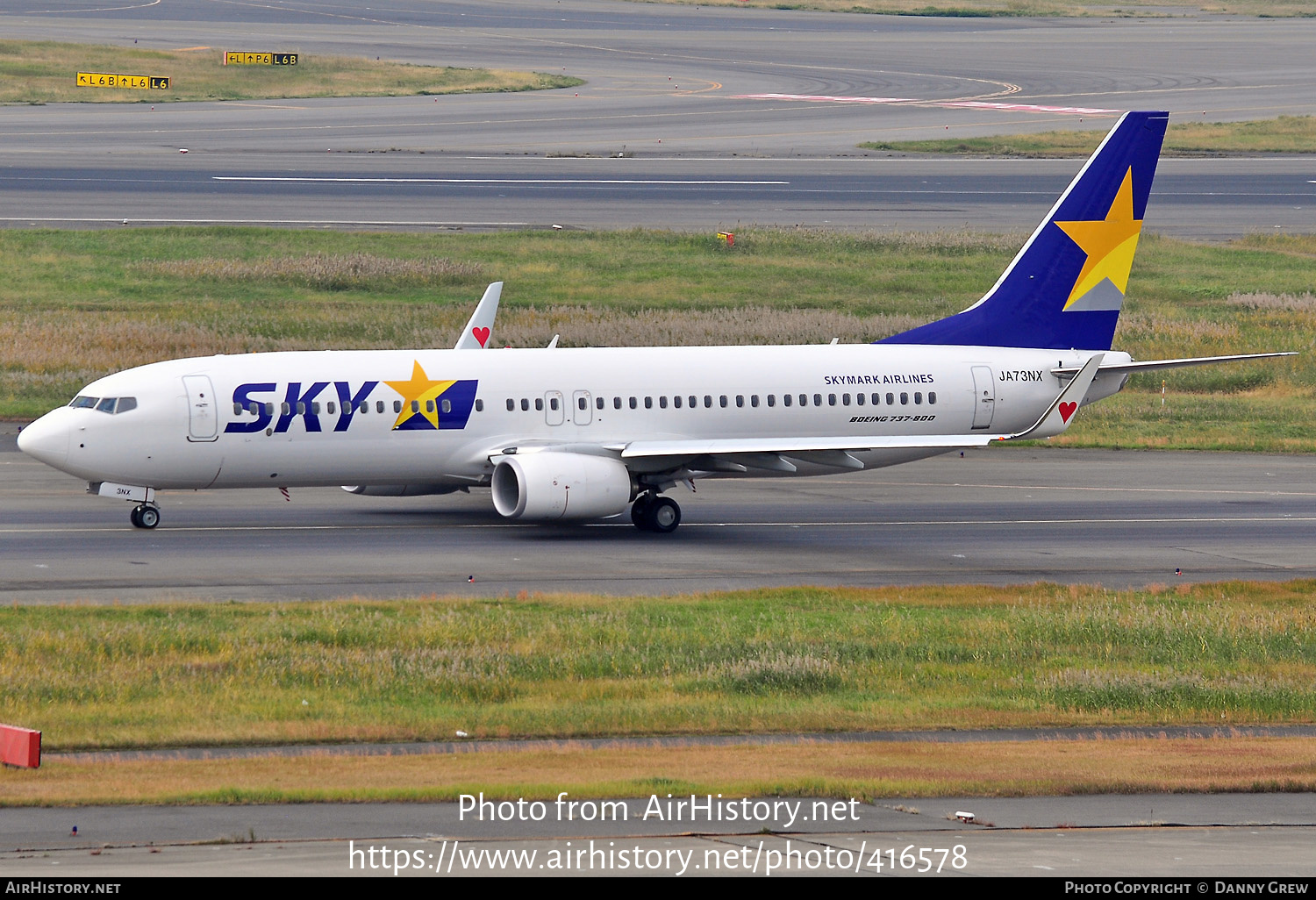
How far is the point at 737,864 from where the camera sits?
16.1 m

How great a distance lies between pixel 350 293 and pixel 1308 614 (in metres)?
44.1

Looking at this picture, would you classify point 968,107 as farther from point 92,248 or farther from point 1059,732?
point 1059,732

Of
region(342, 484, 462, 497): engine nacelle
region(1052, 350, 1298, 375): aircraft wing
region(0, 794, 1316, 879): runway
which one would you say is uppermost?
region(1052, 350, 1298, 375): aircraft wing

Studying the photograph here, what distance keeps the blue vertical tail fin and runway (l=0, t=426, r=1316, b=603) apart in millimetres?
3951

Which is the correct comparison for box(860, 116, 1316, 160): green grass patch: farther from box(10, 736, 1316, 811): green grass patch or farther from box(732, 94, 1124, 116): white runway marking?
box(10, 736, 1316, 811): green grass patch

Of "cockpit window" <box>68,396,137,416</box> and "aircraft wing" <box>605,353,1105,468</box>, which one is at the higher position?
"cockpit window" <box>68,396,137,416</box>

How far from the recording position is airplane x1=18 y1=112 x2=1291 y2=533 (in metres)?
37.8

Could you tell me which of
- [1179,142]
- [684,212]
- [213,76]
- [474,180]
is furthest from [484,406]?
[213,76]

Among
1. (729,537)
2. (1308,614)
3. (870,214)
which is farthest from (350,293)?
(1308,614)

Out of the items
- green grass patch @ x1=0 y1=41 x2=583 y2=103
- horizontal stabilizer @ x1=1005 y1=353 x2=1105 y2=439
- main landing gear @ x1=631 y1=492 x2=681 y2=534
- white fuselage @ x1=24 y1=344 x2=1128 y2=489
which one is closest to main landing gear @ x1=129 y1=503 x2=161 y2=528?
white fuselage @ x1=24 y1=344 x2=1128 y2=489

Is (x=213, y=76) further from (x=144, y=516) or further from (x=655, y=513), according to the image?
(x=655, y=513)

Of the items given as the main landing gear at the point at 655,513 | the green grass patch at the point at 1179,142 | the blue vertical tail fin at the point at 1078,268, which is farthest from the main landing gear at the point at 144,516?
the green grass patch at the point at 1179,142

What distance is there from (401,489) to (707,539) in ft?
21.7

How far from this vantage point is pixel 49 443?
3716 cm
